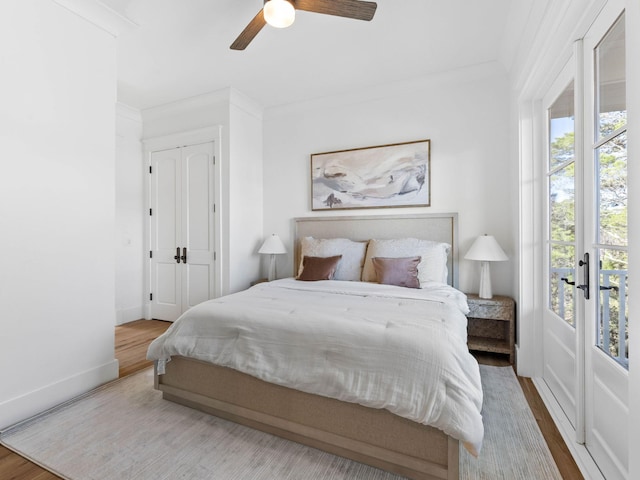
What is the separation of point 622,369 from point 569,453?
64 centimetres

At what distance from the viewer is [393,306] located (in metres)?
2.00

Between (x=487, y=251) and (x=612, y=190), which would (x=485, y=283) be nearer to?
(x=487, y=251)

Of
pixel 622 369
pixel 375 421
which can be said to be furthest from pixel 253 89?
pixel 622 369

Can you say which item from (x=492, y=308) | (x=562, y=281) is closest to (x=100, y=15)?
(x=562, y=281)

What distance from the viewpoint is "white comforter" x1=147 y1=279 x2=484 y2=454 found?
133 cm

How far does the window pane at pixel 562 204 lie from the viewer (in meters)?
1.83

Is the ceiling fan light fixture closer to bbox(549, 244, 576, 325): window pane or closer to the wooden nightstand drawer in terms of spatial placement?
bbox(549, 244, 576, 325): window pane

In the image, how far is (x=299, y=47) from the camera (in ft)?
8.90

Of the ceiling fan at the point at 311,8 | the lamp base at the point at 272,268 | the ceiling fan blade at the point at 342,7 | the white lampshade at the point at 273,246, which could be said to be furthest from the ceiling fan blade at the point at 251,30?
the lamp base at the point at 272,268

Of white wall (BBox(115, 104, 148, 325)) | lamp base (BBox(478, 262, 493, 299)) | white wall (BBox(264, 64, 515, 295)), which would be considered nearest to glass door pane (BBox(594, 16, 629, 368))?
lamp base (BBox(478, 262, 493, 299))

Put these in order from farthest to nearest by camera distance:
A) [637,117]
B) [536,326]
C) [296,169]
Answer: [296,169], [536,326], [637,117]

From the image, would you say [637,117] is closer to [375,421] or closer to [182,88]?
[375,421]

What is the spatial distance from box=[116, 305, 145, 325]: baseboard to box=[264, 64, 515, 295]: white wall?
101 inches

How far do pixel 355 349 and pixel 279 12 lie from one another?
1.95m
